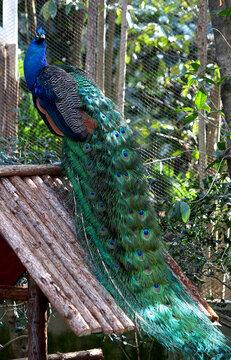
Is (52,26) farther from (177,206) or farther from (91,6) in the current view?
(177,206)

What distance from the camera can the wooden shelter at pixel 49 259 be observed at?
1.91m

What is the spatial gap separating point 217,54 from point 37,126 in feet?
6.36

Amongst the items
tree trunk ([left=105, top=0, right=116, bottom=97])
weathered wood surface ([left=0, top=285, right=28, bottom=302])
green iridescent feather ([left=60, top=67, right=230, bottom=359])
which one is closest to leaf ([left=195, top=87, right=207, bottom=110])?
green iridescent feather ([left=60, top=67, right=230, bottom=359])

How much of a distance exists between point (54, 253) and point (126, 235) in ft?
1.30

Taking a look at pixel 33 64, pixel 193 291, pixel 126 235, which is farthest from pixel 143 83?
pixel 193 291

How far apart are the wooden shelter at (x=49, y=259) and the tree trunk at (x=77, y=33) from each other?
104 inches

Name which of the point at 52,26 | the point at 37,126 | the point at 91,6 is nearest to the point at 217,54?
the point at 91,6

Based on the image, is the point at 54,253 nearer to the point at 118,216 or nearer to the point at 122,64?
the point at 118,216

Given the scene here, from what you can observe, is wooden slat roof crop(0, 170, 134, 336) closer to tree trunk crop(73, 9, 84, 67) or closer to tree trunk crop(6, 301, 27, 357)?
tree trunk crop(6, 301, 27, 357)

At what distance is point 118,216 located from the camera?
97.5 inches

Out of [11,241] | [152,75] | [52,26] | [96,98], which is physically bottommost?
[11,241]

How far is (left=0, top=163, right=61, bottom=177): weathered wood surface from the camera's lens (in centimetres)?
247

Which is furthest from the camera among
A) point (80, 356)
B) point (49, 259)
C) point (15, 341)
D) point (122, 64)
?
point (122, 64)

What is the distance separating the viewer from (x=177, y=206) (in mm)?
2492
